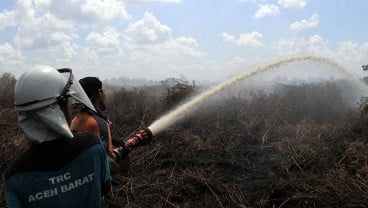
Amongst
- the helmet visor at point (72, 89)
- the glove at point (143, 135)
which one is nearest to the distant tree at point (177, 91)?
the glove at point (143, 135)

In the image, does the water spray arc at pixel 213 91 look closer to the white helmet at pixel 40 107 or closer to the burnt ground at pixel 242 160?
the burnt ground at pixel 242 160

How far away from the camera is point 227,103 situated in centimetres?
1339

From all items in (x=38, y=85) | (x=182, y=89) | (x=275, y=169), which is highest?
(x=38, y=85)

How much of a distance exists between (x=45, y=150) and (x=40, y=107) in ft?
0.62

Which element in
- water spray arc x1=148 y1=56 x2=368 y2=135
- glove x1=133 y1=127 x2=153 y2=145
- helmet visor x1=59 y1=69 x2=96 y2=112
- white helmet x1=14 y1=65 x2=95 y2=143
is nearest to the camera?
white helmet x1=14 y1=65 x2=95 y2=143

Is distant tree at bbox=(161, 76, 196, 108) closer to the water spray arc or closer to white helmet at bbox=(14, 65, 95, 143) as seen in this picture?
the water spray arc

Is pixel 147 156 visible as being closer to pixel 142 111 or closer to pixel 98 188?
pixel 142 111

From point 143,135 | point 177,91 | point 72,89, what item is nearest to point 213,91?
point 177,91

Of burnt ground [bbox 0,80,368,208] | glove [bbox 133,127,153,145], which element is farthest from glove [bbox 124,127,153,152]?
burnt ground [bbox 0,80,368,208]

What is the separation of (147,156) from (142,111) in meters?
4.22

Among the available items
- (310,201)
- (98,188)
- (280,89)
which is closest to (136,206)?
(310,201)

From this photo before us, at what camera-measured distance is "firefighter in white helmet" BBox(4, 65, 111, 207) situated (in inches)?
71.3

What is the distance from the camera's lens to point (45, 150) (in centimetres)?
183

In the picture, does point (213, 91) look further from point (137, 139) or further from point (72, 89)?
point (72, 89)
